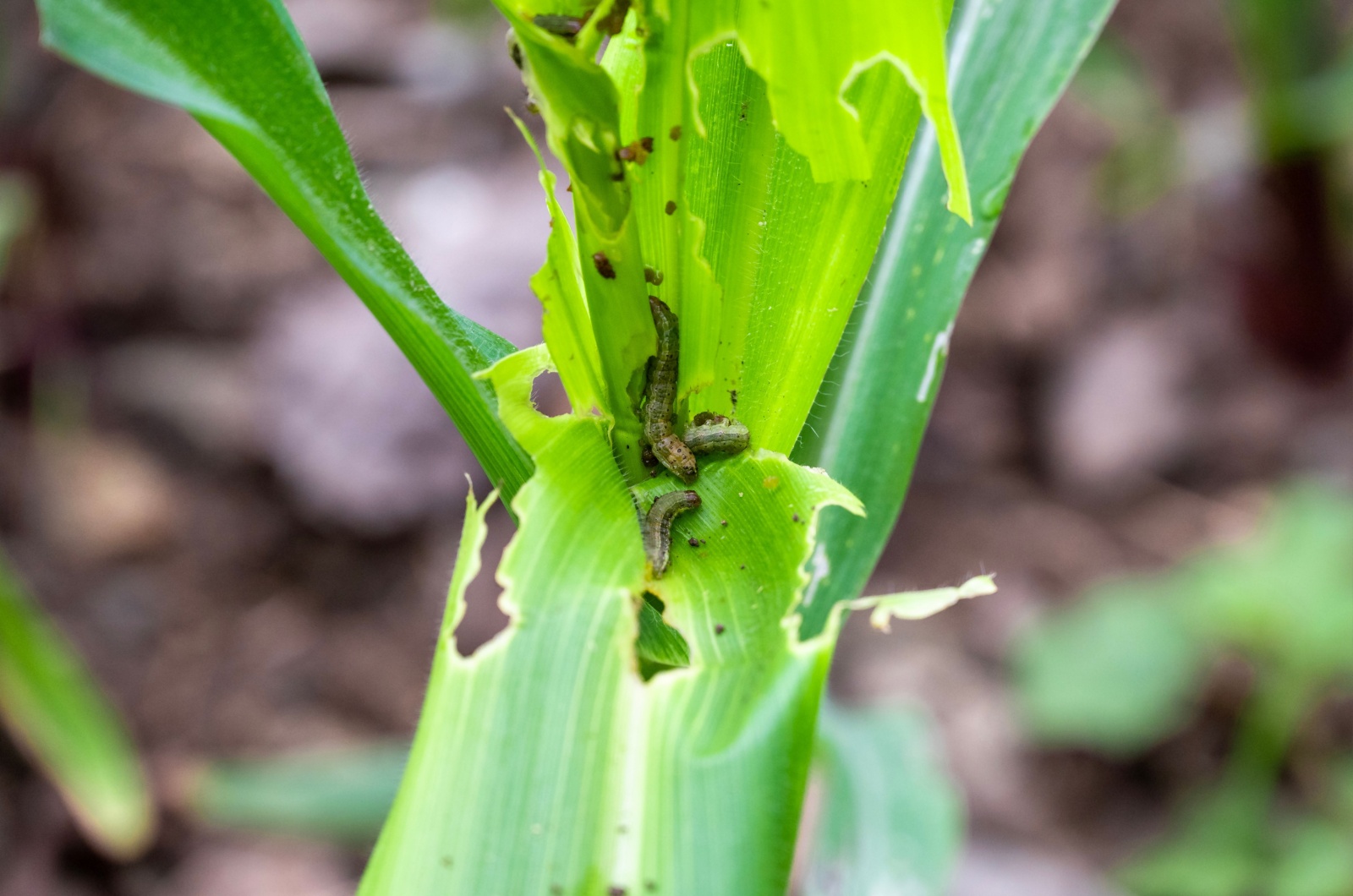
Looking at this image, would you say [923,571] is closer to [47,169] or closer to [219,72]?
[219,72]

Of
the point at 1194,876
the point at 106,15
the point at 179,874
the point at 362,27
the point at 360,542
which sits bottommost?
the point at 179,874

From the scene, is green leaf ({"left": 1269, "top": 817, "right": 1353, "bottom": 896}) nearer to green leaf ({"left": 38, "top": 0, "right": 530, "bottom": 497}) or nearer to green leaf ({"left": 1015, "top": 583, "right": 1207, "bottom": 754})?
green leaf ({"left": 1015, "top": 583, "right": 1207, "bottom": 754})

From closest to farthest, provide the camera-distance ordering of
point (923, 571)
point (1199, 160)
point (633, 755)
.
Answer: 1. point (633, 755)
2. point (923, 571)
3. point (1199, 160)

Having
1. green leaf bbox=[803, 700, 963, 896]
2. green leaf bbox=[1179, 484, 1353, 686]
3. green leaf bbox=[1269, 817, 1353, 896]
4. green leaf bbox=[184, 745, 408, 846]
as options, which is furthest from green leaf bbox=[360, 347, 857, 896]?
green leaf bbox=[1179, 484, 1353, 686]

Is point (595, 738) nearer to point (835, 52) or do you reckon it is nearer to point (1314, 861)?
point (835, 52)

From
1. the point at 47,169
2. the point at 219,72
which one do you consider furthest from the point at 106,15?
the point at 47,169

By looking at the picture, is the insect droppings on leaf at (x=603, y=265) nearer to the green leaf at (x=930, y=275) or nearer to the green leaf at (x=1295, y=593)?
the green leaf at (x=930, y=275)

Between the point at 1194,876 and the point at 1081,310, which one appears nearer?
the point at 1194,876
